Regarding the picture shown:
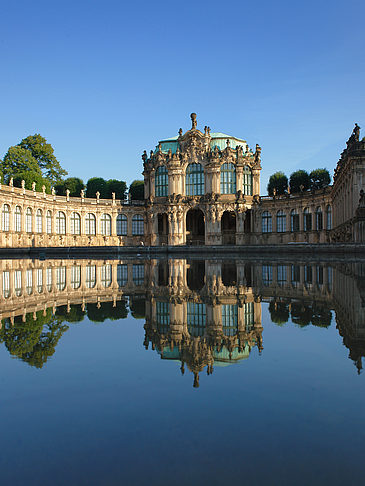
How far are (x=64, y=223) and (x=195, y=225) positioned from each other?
75.8 feet

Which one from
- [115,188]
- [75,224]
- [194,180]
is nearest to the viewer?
[75,224]

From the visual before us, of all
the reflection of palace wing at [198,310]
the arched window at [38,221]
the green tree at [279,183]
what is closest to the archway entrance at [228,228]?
the green tree at [279,183]

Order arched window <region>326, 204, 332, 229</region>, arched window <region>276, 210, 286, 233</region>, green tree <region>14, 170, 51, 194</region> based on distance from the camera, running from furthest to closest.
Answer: arched window <region>276, 210, 286, 233</region> < green tree <region>14, 170, 51, 194</region> < arched window <region>326, 204, 332, 229</region>

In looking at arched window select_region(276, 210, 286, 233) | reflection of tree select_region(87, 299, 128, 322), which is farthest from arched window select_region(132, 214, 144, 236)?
reflection of tree select_region(87, 299, 128, 322)

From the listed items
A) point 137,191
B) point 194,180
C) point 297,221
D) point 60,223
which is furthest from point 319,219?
point 60,223

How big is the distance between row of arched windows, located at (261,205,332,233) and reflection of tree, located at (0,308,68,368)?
55.9 metres

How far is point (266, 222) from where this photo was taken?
67.6 metres

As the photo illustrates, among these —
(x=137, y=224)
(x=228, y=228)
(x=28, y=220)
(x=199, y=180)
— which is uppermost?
(x=199, y=180)

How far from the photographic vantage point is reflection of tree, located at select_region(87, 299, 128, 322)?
278 inches

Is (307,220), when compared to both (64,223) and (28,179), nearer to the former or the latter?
(64,223)

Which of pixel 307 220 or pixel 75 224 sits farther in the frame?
pixel 75 224

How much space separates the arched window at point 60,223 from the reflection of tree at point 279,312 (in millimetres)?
58986

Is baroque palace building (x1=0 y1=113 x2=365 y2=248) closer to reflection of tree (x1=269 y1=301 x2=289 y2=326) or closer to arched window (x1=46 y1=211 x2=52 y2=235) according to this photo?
arched window (x1=46 y1=211 x2=52 y2=235)

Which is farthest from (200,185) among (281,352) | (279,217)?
(281,352)
